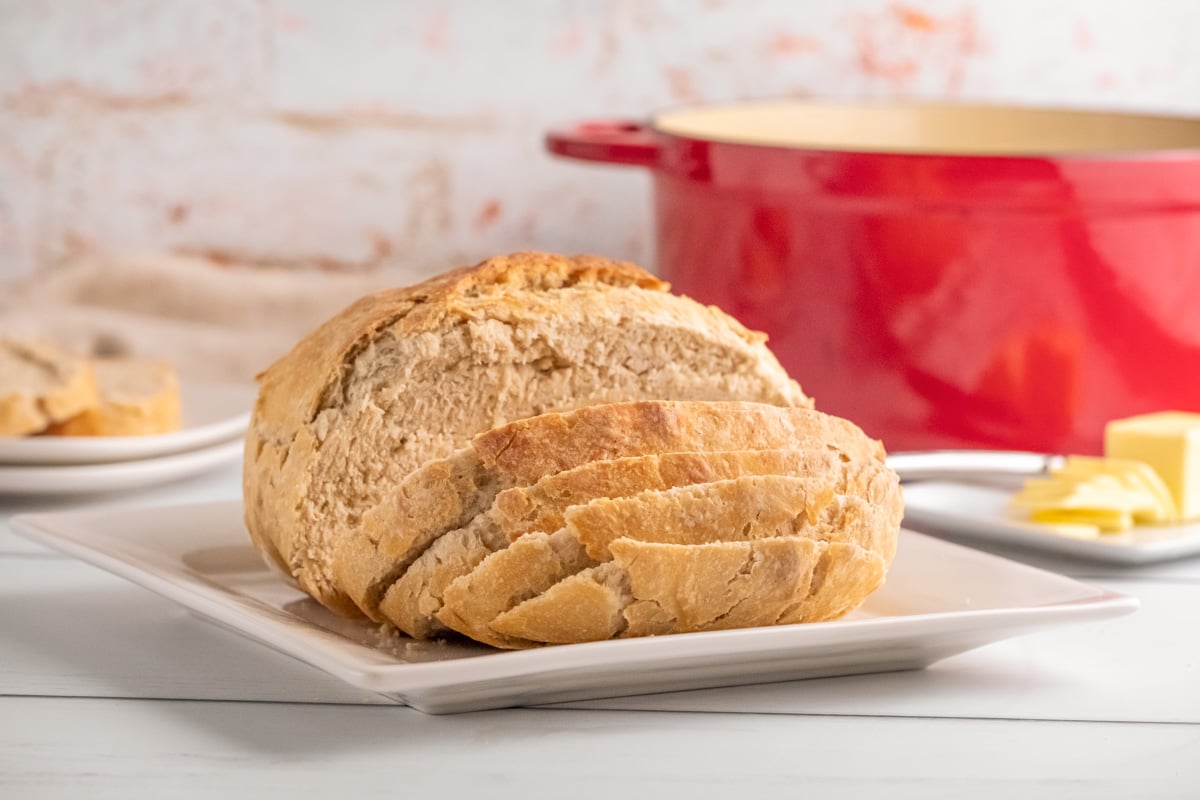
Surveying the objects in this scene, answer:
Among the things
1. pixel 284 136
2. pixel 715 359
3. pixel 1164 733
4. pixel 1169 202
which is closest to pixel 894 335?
pixel 1169 202

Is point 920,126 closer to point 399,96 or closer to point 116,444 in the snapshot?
point 399,96

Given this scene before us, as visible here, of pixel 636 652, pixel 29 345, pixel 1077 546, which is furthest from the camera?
→ pixel 29 345

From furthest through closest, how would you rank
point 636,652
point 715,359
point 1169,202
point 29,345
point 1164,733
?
point 29,345
point 1169,202
point 715,359
point 1164,733
point 636,652

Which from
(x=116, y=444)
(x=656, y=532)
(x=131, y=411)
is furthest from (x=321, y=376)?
(x=131, y=411)

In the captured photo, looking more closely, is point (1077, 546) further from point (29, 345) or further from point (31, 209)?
point (31, 209)

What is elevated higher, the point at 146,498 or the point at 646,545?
the point at 646,545

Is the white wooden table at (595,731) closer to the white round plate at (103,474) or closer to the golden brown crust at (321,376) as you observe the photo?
the golden brown crust at (321,376)
